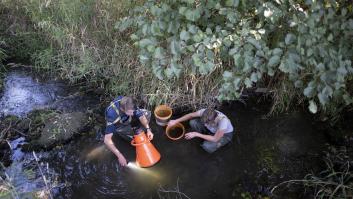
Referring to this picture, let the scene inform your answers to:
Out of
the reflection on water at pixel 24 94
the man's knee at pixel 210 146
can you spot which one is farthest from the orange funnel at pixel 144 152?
the reflection on water at pixel 24 94

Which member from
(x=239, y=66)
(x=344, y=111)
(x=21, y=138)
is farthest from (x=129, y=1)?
(x=344, y=111)

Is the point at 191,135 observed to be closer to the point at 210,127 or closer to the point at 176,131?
the point at 210,127

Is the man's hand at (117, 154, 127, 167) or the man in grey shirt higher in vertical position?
the man in grey shirt

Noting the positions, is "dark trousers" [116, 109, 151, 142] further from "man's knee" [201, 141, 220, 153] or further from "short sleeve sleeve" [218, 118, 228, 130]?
"short sleeve sleeve" [218, 118, 228, 130]

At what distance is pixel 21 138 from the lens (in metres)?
4.96

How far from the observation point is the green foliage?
3.23m

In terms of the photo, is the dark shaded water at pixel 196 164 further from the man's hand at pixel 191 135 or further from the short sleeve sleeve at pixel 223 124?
the short sleeve sleeve at pixel 223 124

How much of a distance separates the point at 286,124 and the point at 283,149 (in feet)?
1.70

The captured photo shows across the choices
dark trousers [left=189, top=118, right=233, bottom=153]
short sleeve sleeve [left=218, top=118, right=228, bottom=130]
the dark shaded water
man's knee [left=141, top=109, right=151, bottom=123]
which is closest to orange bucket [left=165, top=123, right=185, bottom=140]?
the dark shaded water

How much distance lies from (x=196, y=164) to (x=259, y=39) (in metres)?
1.97

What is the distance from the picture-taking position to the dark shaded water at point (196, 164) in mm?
4250

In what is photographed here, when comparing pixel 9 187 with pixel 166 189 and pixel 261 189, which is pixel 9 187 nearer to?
pixel 166 189

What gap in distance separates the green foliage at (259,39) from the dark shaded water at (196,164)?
1.16m

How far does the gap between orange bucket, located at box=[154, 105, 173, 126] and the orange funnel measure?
56 cm
